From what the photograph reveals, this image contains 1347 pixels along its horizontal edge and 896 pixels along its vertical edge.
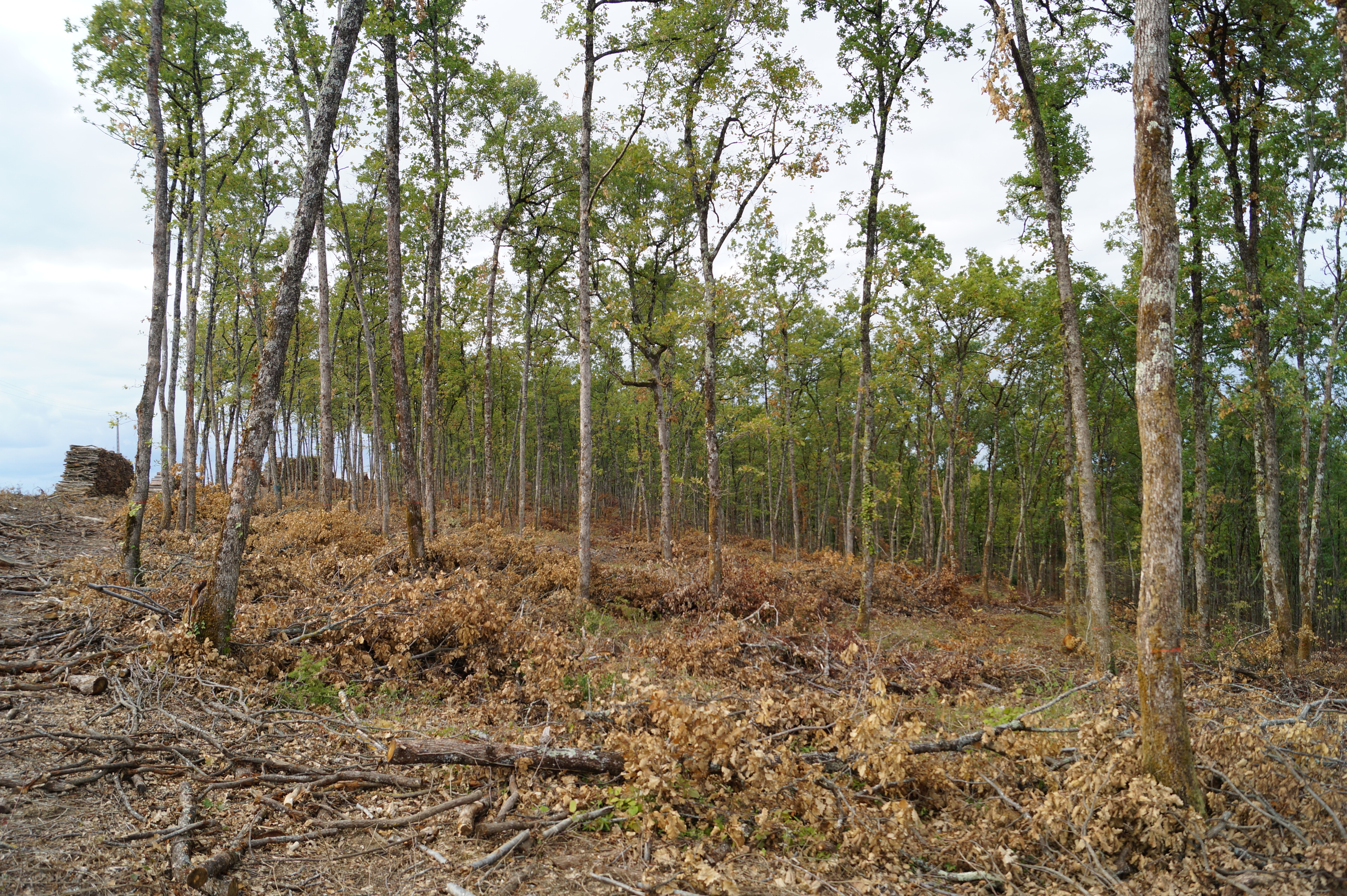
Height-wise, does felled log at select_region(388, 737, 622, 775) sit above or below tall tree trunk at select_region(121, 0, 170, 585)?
below

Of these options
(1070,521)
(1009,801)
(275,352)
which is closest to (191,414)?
(275,352)

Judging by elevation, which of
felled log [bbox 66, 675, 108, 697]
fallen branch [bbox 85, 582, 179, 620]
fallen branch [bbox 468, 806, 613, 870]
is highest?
Result: fallen branch [bbox 85, 582, 179, 620]

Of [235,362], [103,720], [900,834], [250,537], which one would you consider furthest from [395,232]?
[235,362]

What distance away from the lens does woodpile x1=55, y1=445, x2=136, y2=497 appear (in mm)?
21250

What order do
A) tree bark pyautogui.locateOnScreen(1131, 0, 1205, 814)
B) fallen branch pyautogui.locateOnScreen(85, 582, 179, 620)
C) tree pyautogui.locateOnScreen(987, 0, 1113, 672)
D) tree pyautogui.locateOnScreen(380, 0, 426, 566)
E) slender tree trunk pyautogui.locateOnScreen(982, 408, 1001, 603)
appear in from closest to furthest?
Result: tree bark pyautogui.locateOnScreen(1131, 0, 1205, 814), fallen branch pyautogui.locateOnScreen(85, 582, 179, 620), tree pyautogui.locateOnScreen(987, 0, 1113, 672), tree pyautogui.locateOnScreen(380, 0, 426, 566), slender tree trunk pyautogui.locateOnScreen(982, 408, 1001, 603)

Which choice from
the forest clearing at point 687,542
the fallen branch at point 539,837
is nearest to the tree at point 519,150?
the forest clearing at point 687,542

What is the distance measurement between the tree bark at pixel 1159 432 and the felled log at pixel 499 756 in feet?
13.1

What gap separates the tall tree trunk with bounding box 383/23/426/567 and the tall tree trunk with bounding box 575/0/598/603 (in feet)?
10.4

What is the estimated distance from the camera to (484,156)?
2011cm

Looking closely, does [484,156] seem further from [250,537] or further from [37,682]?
[37,682]

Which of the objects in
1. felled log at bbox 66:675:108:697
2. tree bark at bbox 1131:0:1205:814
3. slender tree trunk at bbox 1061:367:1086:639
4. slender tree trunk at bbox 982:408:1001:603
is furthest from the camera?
slender tree trunk at bbox 982:408:1001:603

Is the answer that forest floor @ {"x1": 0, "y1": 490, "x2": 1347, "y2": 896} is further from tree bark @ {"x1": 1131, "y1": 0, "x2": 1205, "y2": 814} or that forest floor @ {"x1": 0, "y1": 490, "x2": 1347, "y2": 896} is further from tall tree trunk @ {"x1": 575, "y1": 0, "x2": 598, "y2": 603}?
tall tree trunk @ {"x1": 575, "y1": 0, "x2": 598, "y2": 603}

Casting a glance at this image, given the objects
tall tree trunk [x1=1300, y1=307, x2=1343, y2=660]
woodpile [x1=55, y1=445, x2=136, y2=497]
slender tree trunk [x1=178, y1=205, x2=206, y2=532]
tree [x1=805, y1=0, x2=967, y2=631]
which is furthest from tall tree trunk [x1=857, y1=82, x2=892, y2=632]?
woodpile [x1=55, y1=445, x2=136, y2=497]

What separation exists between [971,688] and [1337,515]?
36077 millimetres
